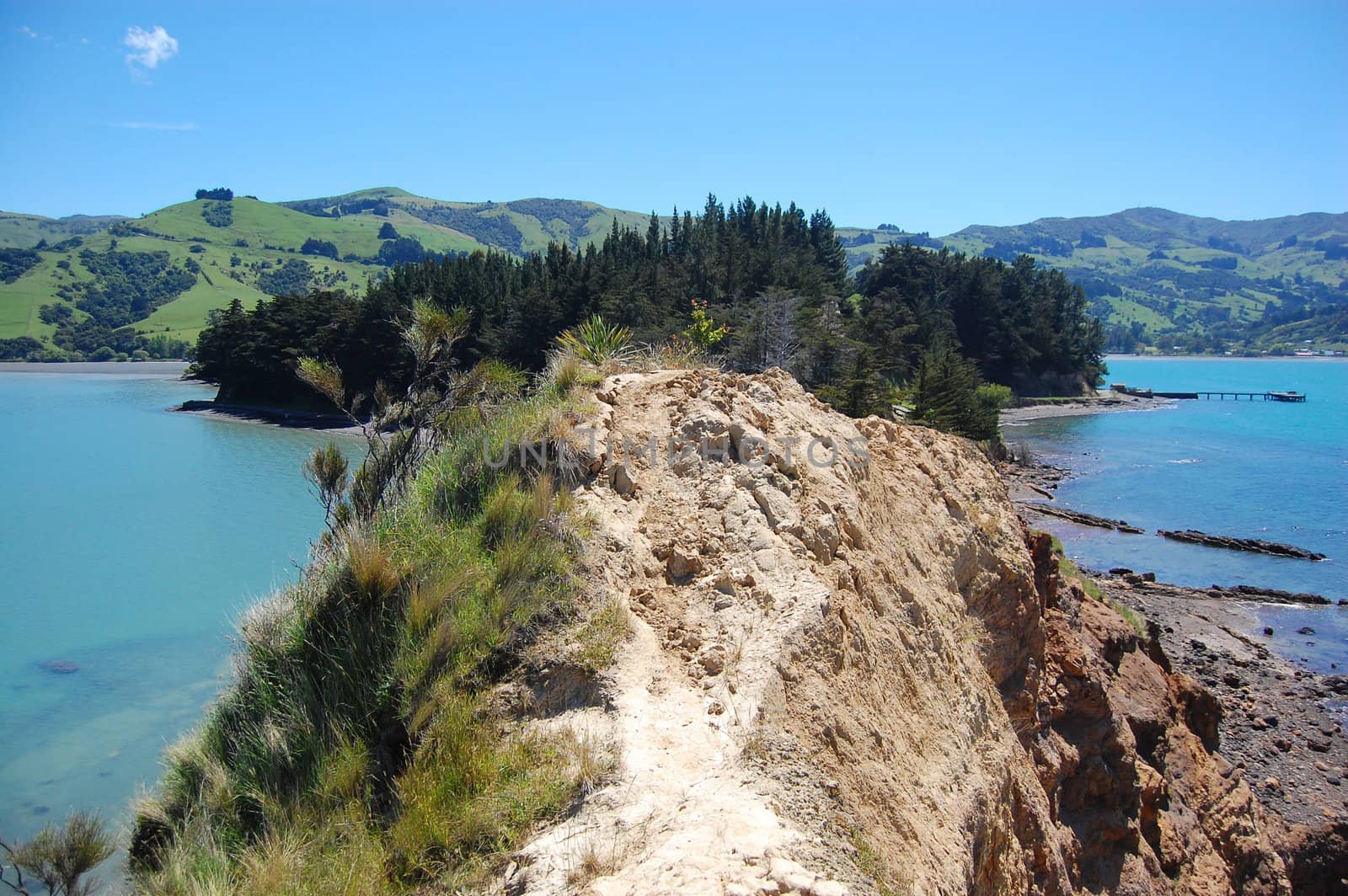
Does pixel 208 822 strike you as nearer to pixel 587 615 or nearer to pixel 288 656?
pixel 288 656

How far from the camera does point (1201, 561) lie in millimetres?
30438

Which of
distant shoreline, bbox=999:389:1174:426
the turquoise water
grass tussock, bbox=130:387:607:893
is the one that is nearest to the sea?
the turquoise water

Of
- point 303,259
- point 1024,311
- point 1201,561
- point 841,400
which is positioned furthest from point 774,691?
point 303,259

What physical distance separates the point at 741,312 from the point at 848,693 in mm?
36058

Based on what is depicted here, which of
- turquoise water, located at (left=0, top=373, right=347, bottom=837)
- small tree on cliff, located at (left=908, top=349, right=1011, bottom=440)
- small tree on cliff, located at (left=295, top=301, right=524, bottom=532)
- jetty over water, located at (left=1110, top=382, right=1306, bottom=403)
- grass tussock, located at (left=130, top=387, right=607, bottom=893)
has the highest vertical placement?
small tree on cliff, located at (left=295, top=301, right=524, bottom=532)

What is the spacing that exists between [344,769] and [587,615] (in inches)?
66.0

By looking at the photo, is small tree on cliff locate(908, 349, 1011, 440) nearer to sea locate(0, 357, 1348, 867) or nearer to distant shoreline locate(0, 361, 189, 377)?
sea locate(0, 357, 1348, 867)

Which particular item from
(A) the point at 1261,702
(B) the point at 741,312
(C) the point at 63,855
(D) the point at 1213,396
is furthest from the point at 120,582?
(D) the point at 1213,396

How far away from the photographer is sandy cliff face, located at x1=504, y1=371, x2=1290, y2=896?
157 inches

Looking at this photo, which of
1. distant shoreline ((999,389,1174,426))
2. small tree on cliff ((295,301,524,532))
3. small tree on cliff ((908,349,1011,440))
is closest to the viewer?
small tree on cliff ((295,301,524,532))

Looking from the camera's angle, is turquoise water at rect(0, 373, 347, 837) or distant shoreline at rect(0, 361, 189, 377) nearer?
turquoise water at rect(0, 373, 347, 837)

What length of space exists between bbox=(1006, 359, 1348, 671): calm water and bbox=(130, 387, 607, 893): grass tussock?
23.8m

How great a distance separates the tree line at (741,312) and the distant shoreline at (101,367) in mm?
47000

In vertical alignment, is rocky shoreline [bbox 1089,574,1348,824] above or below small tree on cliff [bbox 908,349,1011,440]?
below
